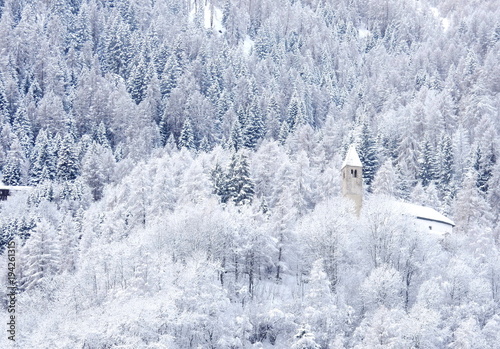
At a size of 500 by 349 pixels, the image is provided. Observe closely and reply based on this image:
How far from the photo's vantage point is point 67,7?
15688 centimetres

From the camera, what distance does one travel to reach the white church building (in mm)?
71562

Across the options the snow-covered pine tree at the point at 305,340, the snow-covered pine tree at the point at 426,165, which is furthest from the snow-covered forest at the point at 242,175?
the snow-covered pine tree at the point at 426,165

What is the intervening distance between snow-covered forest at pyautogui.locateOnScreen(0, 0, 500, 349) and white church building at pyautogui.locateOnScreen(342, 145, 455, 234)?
1.33 m

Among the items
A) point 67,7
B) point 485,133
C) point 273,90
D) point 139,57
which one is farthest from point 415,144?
point 67,7

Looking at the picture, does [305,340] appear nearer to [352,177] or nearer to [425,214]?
[352,177]

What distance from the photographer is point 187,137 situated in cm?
11469

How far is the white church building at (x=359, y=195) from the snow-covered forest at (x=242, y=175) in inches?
52.4

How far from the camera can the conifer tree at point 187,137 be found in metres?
113

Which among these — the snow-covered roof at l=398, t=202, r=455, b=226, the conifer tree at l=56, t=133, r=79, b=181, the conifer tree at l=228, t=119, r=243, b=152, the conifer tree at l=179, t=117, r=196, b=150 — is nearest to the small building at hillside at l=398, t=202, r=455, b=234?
the snow-covered roof at l=398, t=202, r=455, b=226

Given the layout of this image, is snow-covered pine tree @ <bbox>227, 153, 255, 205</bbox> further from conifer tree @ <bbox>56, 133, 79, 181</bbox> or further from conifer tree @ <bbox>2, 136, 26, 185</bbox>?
conifer tree @ <bbox>2, 136, 26, 185</bbox>

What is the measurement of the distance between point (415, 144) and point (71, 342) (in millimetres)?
67329

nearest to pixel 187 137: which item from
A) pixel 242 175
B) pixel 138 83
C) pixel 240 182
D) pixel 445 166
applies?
pixel 138 83

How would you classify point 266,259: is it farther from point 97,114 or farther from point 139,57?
point 139,57

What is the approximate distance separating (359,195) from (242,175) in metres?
11.6
